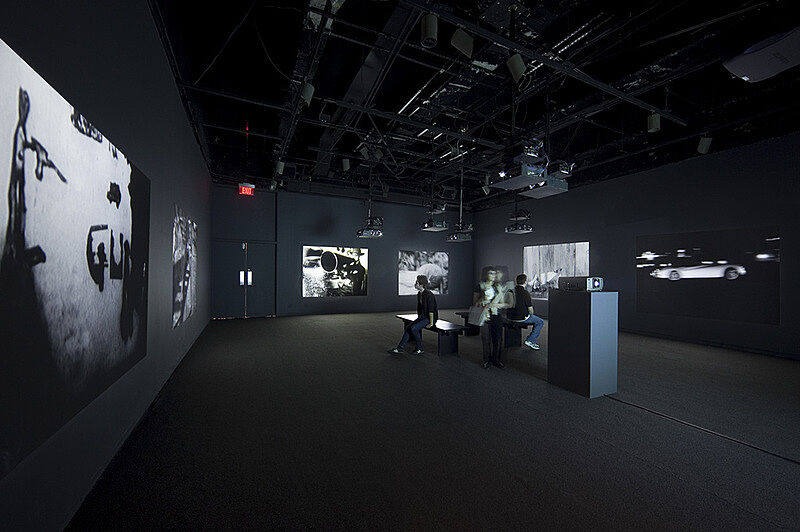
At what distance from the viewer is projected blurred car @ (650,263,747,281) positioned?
6527 mm

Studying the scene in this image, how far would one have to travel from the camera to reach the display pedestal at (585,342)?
3.90m

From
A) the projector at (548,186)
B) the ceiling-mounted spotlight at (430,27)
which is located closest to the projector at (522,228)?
the projector at (548,186)

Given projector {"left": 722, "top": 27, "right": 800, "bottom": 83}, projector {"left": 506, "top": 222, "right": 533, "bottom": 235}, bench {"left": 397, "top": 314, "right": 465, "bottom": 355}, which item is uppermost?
projector {"left": 722, "top": 27, "right": 800, "bottom": 83}

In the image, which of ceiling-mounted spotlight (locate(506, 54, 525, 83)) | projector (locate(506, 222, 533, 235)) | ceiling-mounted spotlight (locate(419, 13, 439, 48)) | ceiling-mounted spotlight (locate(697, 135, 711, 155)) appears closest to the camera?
ceiling-mounted spotlight (locate(419, 13, 439, 48))

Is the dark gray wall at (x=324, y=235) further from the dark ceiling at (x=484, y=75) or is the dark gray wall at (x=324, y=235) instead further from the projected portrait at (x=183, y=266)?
the projected portrait at (x=183, y=266)

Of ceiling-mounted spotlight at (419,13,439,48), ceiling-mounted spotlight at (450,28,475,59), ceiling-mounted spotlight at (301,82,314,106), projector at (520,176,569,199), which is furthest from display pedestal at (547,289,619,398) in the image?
ceiling-mounted spotlight at (301,82,314,106)

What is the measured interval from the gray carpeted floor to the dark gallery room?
3 centimetres

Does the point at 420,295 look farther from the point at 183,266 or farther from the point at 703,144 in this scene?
the point at 703,144

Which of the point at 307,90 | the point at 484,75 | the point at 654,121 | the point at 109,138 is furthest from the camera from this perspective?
the point at 654,121

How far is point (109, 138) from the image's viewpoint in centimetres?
225

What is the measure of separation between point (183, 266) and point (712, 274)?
1007 centimetres

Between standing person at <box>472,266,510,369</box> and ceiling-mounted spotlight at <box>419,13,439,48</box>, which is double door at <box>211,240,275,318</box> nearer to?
standing person at <box>472,266,510,369</box>

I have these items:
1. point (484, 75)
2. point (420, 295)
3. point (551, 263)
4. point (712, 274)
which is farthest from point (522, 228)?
point (484, 75)

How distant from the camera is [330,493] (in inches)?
84.9
